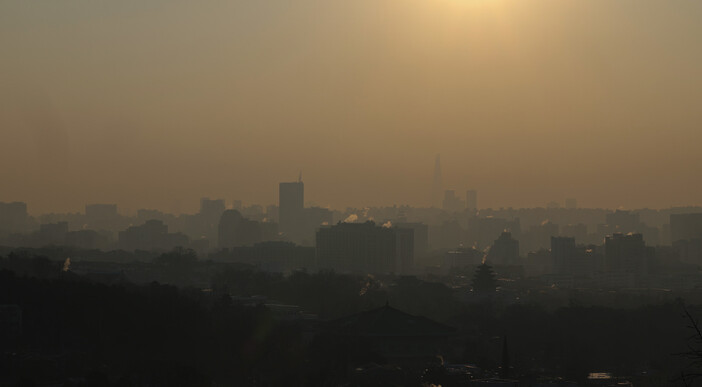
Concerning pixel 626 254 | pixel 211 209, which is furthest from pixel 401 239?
pixel 211 209

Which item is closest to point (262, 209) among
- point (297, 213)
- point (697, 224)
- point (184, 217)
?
point (184, 217)

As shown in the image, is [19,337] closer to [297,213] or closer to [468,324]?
[468,324]

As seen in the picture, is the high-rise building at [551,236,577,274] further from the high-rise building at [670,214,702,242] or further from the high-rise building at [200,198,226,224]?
the high-rise building at [200,198,226,224]

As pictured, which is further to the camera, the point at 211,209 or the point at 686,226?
the point at 211,209

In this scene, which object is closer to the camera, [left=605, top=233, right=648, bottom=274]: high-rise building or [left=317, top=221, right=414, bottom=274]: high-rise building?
[left=605, top=233, right=648, bottom=274]: high-rise building

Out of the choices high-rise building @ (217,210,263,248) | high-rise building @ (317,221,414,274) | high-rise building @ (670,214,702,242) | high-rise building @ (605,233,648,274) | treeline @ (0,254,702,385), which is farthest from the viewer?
high-rise building @ (670,214,702,242)

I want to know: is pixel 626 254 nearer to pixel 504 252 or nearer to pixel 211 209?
pixel 504 252

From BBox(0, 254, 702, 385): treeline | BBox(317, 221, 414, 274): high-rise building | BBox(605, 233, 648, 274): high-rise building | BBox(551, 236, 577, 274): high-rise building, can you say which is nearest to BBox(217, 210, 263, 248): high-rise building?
BBox(317, 221, 414, 274): high-rise building

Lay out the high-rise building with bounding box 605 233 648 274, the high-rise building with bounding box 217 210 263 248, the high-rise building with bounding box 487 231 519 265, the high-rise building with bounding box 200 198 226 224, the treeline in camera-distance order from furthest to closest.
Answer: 1. the high-rise building with bounding box 200 198 226 224
2. the high-rise building with bounding box 217 210 263 248
3. the high-rise building with bounding box 487 231 519 265
4. the high-rise building with bounding box 605 233 648 274
5. the treeline

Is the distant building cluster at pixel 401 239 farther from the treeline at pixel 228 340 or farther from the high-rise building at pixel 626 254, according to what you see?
the treeline at pixel 228 340
